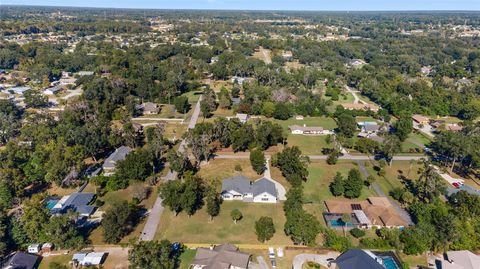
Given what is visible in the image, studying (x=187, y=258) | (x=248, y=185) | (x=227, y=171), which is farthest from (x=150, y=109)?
(x=187, y=258)

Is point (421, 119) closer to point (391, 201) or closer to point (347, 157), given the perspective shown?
point (347, 157)

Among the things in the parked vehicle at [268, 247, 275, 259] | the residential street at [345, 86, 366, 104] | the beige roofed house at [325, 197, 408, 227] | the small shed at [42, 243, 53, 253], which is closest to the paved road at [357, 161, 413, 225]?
the beige roofed house at [325, 197, 408, 227]

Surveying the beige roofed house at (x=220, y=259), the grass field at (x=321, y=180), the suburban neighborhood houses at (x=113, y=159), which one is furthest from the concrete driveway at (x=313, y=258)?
the suburban neighborhood houses at (x=113, y=159)

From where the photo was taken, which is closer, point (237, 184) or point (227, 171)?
point (237, 184)

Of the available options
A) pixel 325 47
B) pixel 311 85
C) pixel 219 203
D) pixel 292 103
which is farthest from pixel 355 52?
pixel 219 203

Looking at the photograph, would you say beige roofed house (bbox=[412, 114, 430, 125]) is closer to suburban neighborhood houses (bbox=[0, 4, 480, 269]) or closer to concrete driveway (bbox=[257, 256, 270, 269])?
suburban neighborhood houses (bbox=[0, 4, 480, 269])

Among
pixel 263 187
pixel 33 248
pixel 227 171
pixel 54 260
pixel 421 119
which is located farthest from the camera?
pixel 421 119

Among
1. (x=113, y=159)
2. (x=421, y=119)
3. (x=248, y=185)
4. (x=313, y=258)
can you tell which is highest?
(x=421, y=119)
